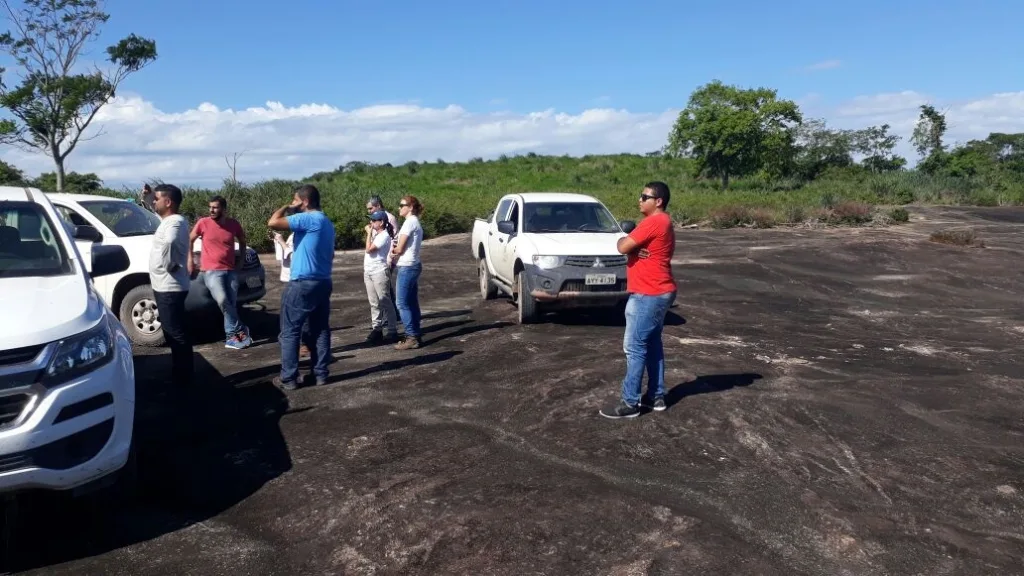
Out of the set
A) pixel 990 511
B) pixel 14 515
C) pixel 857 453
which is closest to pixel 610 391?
pixel 857 453

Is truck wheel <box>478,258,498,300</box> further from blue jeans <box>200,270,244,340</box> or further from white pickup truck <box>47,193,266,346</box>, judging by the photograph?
blue jeans <box>200,270,244,340</box>

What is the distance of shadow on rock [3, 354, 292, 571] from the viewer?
15.2 ft

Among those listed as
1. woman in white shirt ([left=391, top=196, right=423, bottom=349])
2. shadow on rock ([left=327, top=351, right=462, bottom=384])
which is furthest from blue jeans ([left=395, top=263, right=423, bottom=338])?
shadow on rock ([left=327, top=351, right=462, bottom=384])

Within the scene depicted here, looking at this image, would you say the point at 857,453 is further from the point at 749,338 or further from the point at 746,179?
the point at 746,179

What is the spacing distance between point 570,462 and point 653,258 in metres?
1.77

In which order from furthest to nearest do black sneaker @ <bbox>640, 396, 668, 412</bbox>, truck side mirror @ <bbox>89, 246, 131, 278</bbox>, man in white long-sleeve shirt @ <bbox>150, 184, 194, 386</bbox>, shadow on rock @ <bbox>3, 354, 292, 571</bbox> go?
man in white long-sleeve shirt @ <bbox>150, 184, 194, 386</bbox>
black sneaker @ <bbox>640, 396, 668, 412</bbox>
truck side mirror @ <bbox>89, 246, 131, 278</bbox>
shadow on rock @ <bbox>3, 354, 292, 571</bbox>

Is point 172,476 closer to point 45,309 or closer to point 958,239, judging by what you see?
point 45,309

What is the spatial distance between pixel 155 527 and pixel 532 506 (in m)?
2.15

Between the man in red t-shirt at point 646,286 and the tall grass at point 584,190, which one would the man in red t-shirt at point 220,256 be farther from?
the tall grass at point 584,190

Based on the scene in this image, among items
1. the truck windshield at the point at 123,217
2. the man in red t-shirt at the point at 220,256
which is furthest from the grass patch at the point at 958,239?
the truck windshield at the point at 123,217

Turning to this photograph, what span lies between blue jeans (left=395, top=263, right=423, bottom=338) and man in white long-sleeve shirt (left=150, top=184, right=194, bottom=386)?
7.67 feet

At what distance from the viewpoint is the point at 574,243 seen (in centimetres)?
1101

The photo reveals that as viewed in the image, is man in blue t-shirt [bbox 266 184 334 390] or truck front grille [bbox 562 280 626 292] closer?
man in blue t-shirt [bbox 266 184 334 390]

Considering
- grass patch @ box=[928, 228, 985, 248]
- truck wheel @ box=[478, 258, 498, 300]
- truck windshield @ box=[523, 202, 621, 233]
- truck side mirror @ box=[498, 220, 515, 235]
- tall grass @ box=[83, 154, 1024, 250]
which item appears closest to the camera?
truck side mirror @ box=[498, 220, 515, 235]
